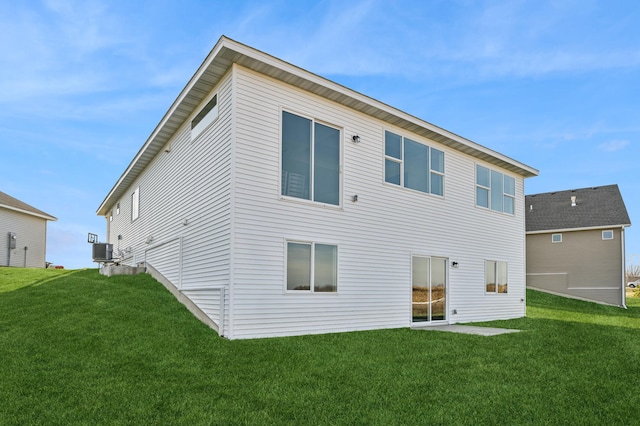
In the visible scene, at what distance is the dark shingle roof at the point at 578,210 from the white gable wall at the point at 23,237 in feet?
92.2

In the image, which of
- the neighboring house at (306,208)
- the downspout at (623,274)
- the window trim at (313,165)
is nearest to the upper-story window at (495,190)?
the neighboring house at (306,208)

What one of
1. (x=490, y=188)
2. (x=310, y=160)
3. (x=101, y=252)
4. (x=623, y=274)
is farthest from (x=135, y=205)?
(x=623, y=274)

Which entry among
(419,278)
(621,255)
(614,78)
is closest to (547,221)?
(621,255)

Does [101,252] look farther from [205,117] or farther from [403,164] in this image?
[403,164]

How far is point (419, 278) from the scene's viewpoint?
11133mm

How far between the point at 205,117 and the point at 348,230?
3.96 m

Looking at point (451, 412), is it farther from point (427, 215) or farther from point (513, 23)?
point (513, 23)

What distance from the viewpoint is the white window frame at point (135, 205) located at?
15025 mm

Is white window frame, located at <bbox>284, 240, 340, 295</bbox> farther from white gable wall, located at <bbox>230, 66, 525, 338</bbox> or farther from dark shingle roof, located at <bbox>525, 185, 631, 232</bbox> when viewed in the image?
dark shingle roof, located at <bbox>525, 185, 631, 232</bbox>

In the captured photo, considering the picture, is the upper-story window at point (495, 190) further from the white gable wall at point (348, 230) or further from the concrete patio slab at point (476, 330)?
the concrete patio slab at point (476, 330)

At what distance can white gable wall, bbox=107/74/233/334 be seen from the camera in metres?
8.09

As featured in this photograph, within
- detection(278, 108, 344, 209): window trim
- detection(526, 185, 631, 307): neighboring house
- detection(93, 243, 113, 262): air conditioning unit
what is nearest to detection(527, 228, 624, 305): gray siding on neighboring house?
detection(526, 185, 631, 307): neighboring house

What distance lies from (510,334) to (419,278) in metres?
2.56

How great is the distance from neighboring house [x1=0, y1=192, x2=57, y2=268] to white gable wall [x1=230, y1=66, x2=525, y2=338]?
20215 mm
